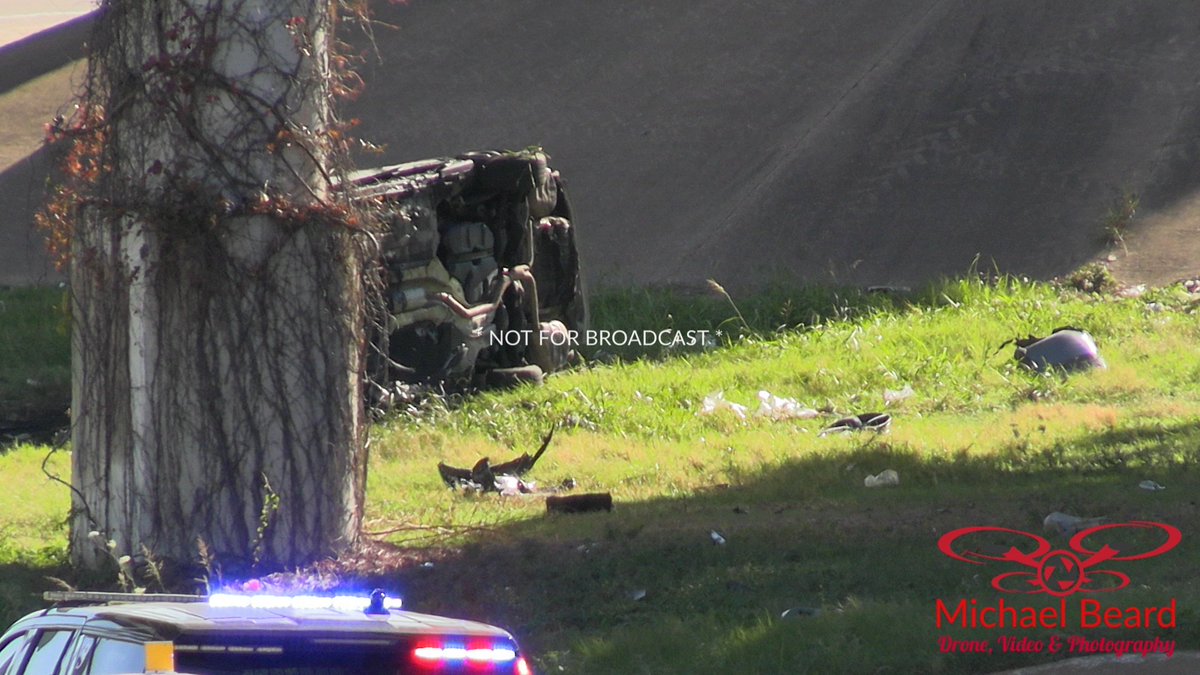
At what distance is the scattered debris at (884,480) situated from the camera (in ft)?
28.0

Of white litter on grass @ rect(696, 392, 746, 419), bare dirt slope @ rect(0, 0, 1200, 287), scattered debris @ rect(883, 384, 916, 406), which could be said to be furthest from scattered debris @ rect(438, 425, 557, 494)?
bare dirt slope @ rect(0, 0, 1200, 287)

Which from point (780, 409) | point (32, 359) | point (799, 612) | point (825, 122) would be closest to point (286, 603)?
point (799, 612)

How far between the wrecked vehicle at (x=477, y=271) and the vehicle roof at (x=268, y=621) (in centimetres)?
595

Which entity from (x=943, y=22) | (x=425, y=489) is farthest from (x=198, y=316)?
(x=943, y=22)

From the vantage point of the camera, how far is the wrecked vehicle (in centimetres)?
1069

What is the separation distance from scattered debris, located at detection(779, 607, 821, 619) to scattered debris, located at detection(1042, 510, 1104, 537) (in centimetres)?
140

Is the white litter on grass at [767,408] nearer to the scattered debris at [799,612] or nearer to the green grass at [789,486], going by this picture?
the green grass at [789,486]

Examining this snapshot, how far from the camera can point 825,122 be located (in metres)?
18.5

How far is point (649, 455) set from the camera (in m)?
9.83

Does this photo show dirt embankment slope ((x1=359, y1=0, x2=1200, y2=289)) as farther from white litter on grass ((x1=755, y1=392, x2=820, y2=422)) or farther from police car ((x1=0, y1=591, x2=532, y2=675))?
police car ((x1=0, y1=591, x2=532, y2=675))

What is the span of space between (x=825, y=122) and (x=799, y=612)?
41.6ft

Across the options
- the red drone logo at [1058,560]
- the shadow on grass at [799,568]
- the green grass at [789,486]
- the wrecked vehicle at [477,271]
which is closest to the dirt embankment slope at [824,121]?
the green grass at [789,486]

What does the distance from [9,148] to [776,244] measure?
9562 mm

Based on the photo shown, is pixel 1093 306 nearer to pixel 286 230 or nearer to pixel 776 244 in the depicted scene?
pixel 776 244
